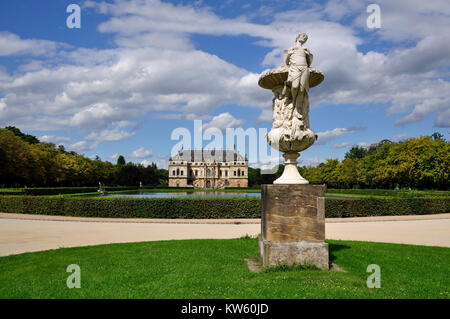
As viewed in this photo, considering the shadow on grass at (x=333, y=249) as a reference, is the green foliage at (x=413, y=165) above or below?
above

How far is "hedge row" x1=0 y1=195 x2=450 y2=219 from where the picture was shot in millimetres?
16484

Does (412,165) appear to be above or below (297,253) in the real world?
above

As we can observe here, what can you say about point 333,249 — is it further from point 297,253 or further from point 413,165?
point 413,165

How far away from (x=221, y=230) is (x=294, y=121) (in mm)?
7636

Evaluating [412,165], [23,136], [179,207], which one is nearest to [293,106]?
[179,207]

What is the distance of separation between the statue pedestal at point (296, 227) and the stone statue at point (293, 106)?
0.28 metres

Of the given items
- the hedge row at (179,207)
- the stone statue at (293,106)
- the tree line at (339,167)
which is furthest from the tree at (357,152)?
the stone statue at (293,106)

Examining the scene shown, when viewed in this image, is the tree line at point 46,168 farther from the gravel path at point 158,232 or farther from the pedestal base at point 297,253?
the pedestal base at point 297,253

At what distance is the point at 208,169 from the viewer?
10625 centimetres

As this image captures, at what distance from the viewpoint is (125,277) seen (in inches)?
205

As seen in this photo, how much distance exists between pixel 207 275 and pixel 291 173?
2379mm

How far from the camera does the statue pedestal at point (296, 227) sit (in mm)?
5582

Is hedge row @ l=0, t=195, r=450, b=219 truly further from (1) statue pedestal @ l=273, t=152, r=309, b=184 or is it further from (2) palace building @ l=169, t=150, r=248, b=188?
(2) palace building @ l=169, t=150, r=248, b=188
